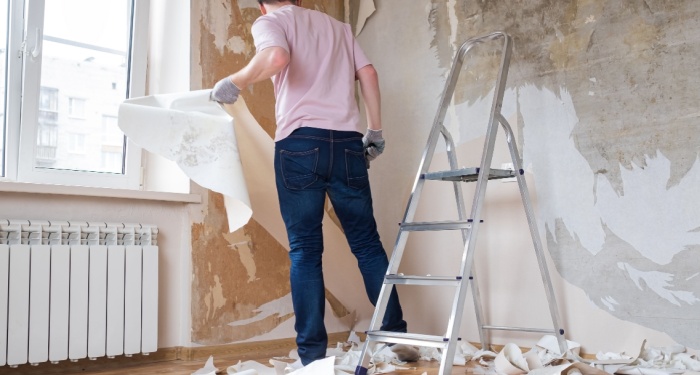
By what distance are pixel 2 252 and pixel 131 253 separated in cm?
46

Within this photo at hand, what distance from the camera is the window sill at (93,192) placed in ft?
7.89

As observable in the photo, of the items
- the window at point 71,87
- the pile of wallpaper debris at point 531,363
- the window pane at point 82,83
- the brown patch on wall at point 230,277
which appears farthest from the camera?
the brown patch on wall at point 230,277

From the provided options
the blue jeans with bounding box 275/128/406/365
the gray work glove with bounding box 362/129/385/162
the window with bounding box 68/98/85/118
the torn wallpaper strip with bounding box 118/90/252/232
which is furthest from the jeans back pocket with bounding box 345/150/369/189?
the window with bounding box 68/98/85/118

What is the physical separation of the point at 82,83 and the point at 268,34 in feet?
3.30

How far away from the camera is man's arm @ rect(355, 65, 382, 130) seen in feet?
8.56

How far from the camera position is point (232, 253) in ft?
9.79

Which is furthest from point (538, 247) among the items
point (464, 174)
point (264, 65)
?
point (264, 65)

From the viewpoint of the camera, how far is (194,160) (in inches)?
92.8

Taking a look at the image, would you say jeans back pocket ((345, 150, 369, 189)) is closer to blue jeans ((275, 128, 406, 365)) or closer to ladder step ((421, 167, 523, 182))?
blue jeans ((275, 128, 406, 365))

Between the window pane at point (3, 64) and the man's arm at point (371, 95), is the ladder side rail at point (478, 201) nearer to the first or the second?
the man's arm at point (371, 95)

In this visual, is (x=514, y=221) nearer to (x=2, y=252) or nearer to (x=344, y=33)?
(x=344, y=33)

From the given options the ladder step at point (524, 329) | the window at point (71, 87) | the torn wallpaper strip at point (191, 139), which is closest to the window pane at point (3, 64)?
the window at point (71, 87)

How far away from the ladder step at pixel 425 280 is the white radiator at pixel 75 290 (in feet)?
3.32

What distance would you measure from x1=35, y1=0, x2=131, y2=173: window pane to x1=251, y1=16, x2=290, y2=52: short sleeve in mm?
914
